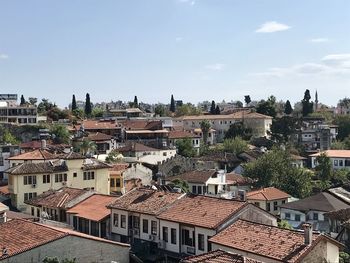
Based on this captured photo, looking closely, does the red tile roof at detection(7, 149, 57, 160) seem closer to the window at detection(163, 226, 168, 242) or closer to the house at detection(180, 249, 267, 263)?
the window at detection(163, 226, 168, 242)

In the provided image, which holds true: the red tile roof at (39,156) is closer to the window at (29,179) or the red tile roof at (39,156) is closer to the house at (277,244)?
the window at (29,179)

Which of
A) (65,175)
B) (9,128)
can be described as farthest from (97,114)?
(65,175)

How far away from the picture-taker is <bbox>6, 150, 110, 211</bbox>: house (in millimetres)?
45750

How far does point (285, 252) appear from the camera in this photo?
23.8 m

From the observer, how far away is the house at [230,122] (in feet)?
379

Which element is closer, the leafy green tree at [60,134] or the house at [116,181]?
the house at [116,181]

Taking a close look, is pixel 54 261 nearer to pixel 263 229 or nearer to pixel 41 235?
pixel 41 235

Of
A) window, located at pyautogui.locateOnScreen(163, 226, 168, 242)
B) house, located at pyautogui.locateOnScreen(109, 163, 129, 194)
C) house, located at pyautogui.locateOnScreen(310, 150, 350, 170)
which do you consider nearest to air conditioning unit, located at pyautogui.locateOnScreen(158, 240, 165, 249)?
window, located at pyautogui.locateOnScreen(163, 226, 168, 242)

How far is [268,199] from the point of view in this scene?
5525cm

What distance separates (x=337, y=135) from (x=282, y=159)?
180 feet

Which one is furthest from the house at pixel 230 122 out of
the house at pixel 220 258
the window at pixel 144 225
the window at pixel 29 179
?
the house at pixel 220 258

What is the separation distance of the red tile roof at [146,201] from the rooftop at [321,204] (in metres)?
19.5

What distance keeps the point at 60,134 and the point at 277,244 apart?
63.6 metres

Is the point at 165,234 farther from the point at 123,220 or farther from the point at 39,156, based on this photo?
the point at 39,156
